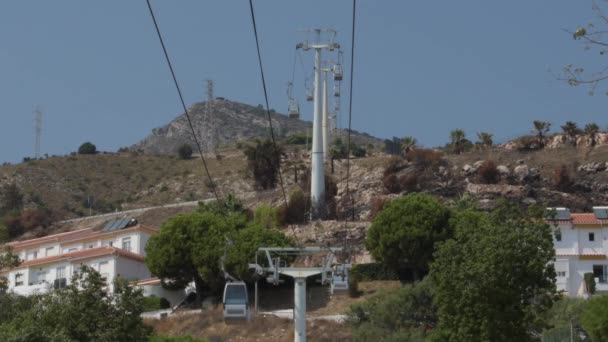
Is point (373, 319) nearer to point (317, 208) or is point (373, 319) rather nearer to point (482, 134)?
point (317, 208)

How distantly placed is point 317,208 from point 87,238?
19.7 m

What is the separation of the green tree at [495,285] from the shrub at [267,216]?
4562cm

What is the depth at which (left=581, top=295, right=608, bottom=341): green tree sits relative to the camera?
60.2 metres

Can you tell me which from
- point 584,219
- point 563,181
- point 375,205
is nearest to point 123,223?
point 375,205

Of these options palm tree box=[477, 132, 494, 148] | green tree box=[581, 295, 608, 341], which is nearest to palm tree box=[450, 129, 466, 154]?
palm tree box=[477, 132, 494, 148]

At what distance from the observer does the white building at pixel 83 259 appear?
98.6m

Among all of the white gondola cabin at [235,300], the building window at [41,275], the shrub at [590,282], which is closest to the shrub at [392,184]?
the shrub at [590,282]

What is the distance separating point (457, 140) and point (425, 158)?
9.53 m

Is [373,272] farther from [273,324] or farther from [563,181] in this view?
[563,181]

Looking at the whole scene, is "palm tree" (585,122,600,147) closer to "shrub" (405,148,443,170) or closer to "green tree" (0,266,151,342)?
"shrub" (405,148,443,170)

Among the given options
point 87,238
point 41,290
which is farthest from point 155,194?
point 41,290

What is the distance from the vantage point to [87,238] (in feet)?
362

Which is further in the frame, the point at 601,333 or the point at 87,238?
the point at 87,238

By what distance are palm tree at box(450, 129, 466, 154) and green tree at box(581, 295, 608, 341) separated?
59351mm
